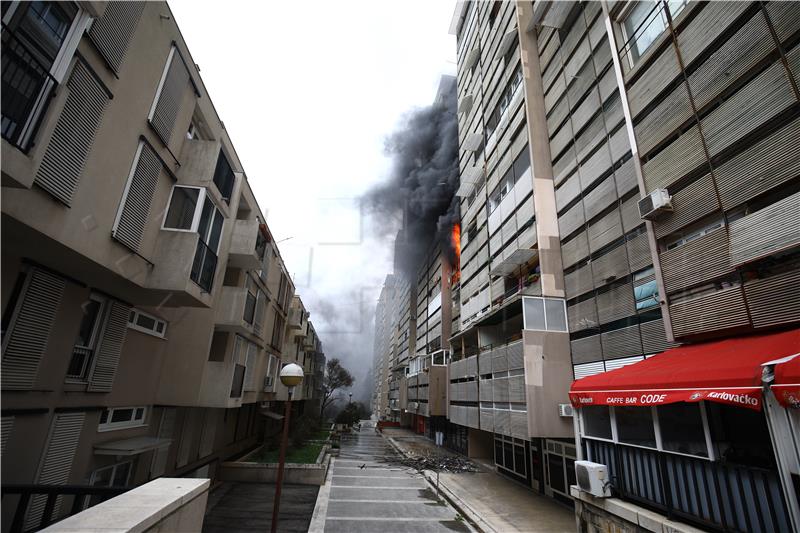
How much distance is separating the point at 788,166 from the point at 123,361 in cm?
1360

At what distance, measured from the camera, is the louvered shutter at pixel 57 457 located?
590 centimetres

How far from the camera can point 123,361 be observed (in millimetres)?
8445

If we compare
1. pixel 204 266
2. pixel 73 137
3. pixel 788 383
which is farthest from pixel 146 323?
pixel 788 383

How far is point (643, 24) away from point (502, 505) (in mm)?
15696

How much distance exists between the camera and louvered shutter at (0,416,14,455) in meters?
5.28

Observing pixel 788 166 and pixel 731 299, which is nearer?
pixel 788 166

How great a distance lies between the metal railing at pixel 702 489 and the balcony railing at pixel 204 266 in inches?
382

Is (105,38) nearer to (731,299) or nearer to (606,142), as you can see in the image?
(731,299)

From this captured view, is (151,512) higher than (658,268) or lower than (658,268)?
lower

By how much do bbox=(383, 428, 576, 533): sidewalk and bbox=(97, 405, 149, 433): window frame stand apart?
384 inches

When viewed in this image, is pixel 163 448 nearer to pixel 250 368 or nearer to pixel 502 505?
pixel 250 368

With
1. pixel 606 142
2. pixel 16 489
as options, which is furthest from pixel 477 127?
pixel 16 489

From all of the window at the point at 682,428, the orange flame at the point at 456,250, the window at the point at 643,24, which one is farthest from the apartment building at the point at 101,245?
the orange flame at the point at 456,250

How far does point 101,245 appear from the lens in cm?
591
